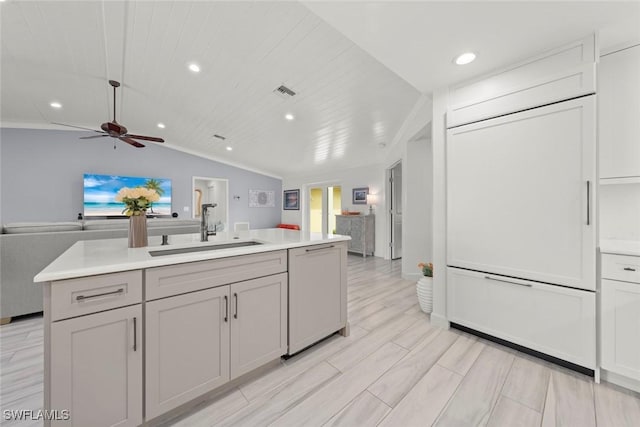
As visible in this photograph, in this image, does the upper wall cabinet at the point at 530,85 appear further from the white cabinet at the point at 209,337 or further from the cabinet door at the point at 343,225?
the cabinet door at the point at 343,225

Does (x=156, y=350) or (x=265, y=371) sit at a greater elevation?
(x=156, y=350)

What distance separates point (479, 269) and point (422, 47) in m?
1.79

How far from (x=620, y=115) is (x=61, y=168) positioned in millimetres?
8905

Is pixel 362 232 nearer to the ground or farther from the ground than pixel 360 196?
nearer to the ground

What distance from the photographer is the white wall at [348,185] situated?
5582mm

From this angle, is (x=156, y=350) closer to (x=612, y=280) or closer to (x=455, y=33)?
(x=455, y=33)

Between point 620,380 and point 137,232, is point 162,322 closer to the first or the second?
point 137,232

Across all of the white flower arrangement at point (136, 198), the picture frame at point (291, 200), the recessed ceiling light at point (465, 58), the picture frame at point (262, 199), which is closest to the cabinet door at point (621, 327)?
the recessed ceiling light at point (465, 58)

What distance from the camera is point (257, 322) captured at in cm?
154

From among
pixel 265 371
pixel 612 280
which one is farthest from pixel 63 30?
pixel 612 280

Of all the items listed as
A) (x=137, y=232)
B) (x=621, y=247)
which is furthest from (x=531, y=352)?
(x=137, y=232)

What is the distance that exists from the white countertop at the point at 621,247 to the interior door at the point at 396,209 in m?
3.50

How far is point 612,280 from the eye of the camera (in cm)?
147

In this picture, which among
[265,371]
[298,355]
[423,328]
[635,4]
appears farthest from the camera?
[423,328]
